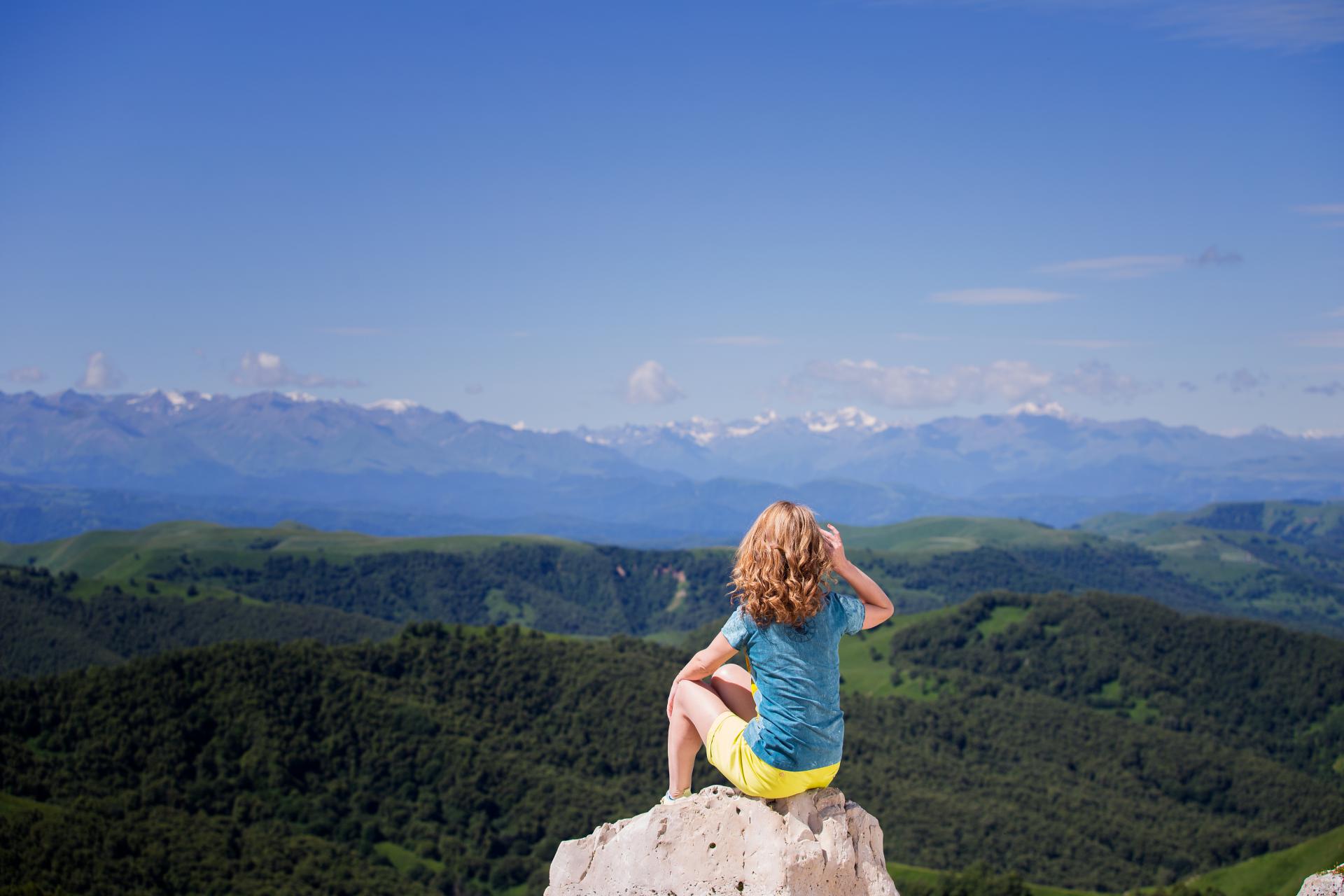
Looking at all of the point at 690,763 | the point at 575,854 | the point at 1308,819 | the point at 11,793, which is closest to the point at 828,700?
the point at 690,763

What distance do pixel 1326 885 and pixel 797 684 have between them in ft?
20.2

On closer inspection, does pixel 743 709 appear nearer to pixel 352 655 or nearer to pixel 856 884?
pixel 856 884

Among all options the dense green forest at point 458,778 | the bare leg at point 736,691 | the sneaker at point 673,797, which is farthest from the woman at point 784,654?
the dense green forest at point 458,778

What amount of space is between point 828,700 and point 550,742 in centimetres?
12275

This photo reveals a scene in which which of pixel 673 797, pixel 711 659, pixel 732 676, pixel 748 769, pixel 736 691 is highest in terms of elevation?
pixel 711 659

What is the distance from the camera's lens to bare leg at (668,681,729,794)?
10484 mm

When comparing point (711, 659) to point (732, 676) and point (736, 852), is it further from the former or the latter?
point (736, 852)

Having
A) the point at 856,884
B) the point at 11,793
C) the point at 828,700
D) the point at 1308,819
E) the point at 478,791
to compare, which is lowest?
the point at 1308,819

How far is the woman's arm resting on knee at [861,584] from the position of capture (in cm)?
965

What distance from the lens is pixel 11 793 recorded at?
79.1 metres

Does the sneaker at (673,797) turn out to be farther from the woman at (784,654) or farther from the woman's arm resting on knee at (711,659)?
the woman's arm resting on knee at (711,659)

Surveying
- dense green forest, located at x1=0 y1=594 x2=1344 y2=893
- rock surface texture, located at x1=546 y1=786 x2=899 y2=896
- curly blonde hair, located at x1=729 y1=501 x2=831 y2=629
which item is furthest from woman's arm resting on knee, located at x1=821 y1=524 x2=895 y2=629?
dense green forest, located at x1=0 y1=594 x2=1344 y2=893

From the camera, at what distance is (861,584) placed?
10.3 m

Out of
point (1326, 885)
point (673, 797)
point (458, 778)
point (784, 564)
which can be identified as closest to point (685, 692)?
point (673, 797)
